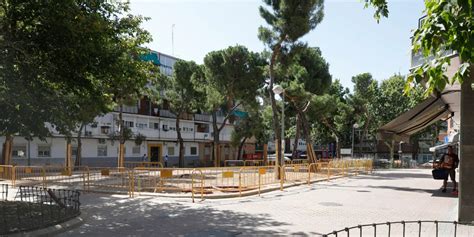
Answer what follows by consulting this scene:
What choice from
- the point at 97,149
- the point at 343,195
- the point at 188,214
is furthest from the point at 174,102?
the point at 188,214

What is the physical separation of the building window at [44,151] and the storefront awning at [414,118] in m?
31.8

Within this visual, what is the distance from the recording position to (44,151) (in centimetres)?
3878

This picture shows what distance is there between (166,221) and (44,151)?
32828 mm

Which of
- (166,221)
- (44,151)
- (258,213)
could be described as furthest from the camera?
(44,151)

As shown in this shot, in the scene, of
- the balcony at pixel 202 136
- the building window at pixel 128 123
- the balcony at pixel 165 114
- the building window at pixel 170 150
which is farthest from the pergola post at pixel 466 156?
the balcony at pixel 202 136

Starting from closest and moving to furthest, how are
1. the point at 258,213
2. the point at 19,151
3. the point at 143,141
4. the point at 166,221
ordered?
the point at 166,221
the point at 258,213
the point at 19,151
the point at 143,141

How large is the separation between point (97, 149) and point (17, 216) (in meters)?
36.0

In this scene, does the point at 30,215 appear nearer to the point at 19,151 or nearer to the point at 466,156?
the point at 466,156

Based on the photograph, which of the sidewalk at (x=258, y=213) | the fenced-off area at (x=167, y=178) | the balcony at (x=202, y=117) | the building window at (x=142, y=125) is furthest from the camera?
the balcony at (x=202, y=117)

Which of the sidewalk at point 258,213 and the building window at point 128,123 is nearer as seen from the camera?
the sidewalk at point 258,213

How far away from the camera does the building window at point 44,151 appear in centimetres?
3841

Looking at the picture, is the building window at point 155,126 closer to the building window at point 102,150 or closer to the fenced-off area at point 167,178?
the building window at point 102,150

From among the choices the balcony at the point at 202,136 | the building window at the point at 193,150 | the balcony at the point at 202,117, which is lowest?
the building window at the point at 193,150

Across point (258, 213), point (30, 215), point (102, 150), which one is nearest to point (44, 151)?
point (102, 150)
